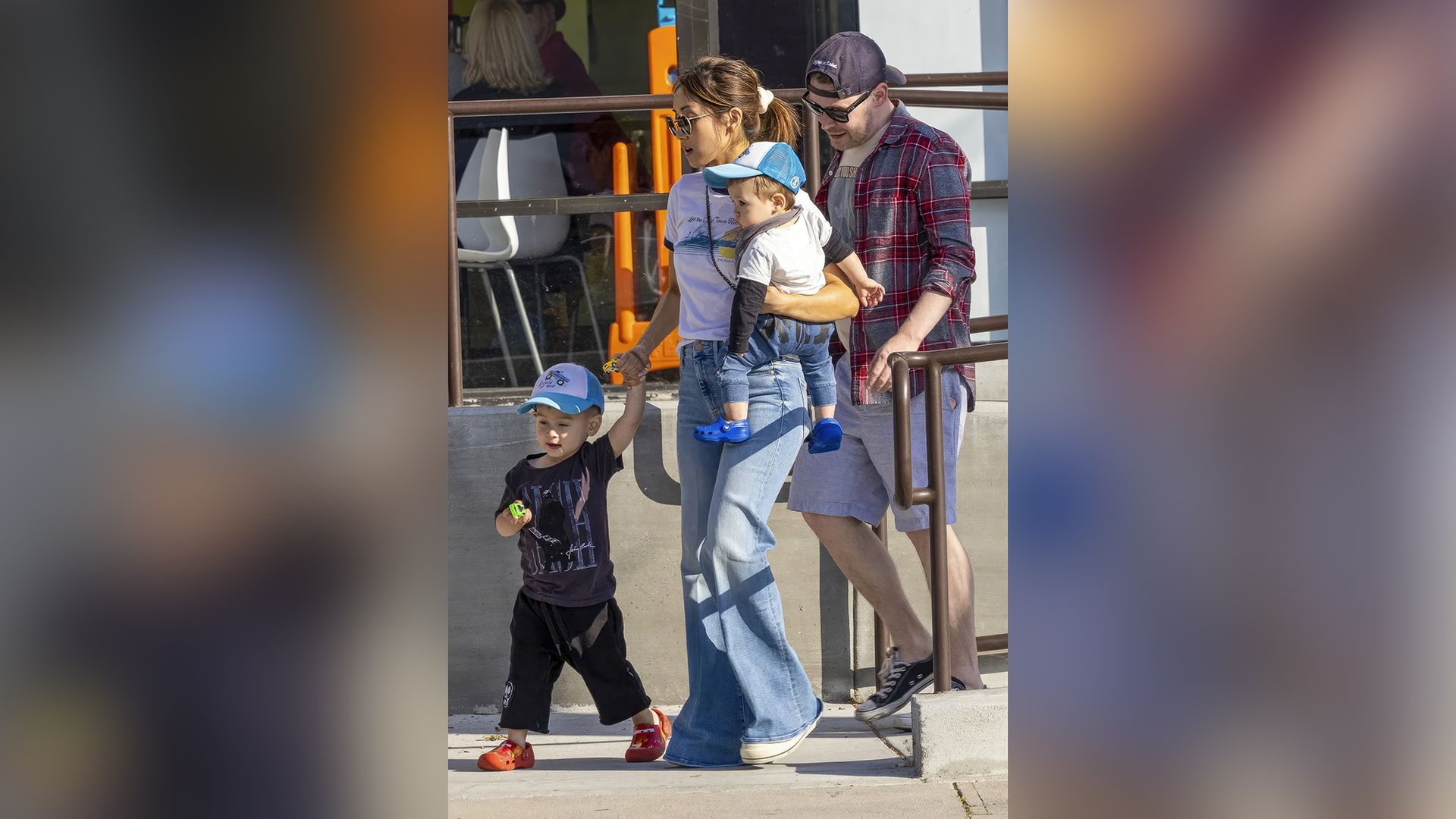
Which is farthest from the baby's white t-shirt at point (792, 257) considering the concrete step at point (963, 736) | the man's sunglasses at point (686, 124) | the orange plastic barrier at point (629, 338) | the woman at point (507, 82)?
the woman at point (507, 82)

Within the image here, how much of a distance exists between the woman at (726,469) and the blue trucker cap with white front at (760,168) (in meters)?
0.13

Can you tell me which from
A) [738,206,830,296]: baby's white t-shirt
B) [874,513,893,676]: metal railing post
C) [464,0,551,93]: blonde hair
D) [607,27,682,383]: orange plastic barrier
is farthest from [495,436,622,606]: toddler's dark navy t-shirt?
[464,0,551,93]: blonde hair

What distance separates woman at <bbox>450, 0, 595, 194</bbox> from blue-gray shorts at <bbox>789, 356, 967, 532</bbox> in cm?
197

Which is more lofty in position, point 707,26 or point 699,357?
point 707,26

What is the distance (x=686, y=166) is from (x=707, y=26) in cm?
59

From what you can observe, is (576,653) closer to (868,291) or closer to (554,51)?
(868,291)

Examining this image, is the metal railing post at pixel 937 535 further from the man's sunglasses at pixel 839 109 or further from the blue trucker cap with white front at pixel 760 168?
the man's sunglasses at pixel 839 109

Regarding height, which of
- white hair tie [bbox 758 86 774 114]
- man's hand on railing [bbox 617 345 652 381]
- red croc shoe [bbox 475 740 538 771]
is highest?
white hair tie [bbox 758 86 774 114]

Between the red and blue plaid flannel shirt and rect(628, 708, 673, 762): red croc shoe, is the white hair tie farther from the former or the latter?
rect(628, 708, 673, 762): red croc shoe

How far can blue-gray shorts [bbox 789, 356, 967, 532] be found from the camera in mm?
4102
